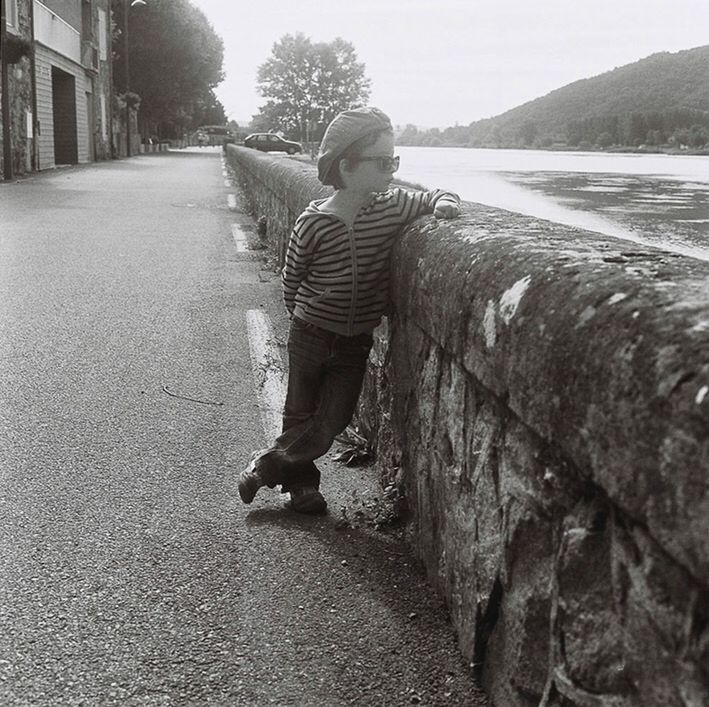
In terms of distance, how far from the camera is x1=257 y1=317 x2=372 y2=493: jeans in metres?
3.79

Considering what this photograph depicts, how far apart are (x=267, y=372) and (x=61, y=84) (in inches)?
1329

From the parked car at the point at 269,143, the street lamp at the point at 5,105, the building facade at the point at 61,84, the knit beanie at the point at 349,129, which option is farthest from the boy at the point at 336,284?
the parked car at the point at 269,143

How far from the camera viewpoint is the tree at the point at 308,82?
108 meters

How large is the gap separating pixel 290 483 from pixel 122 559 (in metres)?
0.76

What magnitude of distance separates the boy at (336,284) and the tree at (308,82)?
102 m

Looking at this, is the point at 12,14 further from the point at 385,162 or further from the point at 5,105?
the point at 385,162

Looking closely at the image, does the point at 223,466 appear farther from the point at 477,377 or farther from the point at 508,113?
the point at 508,113

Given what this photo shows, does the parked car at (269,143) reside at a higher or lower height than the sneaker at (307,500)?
lower

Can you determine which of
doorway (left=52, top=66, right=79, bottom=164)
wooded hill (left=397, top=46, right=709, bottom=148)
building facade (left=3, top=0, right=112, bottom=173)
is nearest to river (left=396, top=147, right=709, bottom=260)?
wooded hill (left=397, top=46, right=709, bottom=148)

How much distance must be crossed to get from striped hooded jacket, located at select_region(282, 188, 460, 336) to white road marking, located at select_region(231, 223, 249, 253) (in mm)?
8474

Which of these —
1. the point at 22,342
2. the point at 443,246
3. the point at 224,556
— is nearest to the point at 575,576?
the point at 443,246

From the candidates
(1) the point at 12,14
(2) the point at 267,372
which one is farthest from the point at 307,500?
(1) the point at 12,14

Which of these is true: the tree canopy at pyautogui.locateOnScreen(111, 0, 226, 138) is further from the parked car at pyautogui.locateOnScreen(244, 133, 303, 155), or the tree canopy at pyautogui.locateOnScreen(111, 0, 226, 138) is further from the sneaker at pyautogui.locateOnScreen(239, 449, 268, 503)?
the sneaker at pyautogui.locateOnScreen(239, 449, 268, 503)

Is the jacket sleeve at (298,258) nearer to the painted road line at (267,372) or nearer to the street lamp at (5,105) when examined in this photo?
the painted road line at (267,372)
